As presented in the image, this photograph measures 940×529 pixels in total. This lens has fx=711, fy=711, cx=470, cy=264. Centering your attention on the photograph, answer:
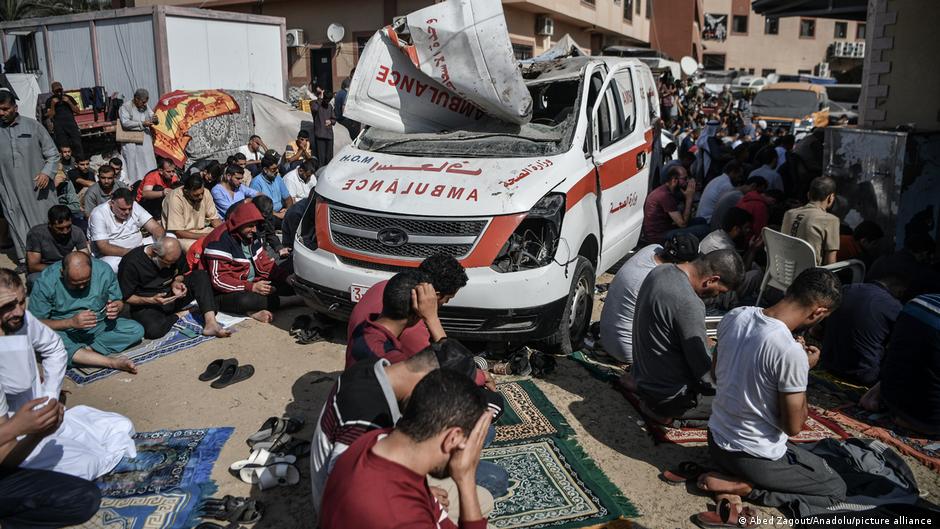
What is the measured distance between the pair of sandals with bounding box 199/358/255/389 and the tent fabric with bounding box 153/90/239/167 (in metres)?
7.57

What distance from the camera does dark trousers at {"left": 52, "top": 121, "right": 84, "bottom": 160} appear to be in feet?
38.5

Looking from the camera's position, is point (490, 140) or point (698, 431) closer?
point (698, 431)

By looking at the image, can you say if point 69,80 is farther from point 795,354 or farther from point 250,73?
point 795,354

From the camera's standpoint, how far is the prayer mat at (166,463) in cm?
402

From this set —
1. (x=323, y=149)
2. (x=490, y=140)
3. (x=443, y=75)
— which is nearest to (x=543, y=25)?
(x=323, y=149)

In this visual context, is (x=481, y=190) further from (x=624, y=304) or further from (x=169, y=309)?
(x=169, y=309)

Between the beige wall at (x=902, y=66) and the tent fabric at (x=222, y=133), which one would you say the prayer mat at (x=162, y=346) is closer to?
the tent fabric at (x=222, y=133)

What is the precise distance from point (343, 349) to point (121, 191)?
323 cm

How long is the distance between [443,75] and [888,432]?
4.33 metres

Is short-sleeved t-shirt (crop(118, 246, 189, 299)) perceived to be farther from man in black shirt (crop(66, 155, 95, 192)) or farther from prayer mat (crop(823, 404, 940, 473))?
prayer mat (crop(823, 404, 940, 473))

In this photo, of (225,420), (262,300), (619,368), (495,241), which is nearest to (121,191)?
(262,300)

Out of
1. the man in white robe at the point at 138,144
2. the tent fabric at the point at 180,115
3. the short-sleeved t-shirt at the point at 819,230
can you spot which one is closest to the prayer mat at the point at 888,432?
the short-sleeved t-shirt at the point at 819,230

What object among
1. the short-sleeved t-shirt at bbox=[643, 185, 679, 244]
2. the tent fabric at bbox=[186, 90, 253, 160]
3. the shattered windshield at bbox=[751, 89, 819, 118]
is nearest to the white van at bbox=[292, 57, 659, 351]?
the short-sleeved t-shirt at bbox=[643, 185, 679, 244]

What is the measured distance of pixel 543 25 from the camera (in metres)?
21.4
